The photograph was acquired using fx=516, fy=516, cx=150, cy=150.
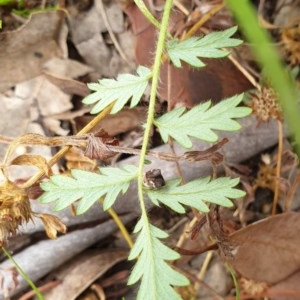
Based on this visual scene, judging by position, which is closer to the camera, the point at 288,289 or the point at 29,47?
the point at 288,289

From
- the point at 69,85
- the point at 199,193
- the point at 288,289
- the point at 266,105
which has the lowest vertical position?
the point at 288,289

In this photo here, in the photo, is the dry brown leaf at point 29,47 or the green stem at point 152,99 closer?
the green stem at point 152,99

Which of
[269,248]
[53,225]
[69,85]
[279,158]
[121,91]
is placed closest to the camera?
[121,91]

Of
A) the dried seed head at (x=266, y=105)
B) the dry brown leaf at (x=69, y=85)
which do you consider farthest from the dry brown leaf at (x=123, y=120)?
the dried seed head at (x=266, y=105)

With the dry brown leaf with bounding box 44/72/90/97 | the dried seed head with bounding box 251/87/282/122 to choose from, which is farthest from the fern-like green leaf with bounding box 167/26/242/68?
the dry brown leaf with bounding box 44/72/90/97

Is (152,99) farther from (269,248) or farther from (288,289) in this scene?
(288,289)

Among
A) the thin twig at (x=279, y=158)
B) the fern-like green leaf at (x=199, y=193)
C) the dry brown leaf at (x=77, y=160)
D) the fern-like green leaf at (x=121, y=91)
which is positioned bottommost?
the thin twig at (x=279, y=158)

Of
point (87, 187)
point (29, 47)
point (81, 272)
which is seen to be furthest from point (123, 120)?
point (87, 187)

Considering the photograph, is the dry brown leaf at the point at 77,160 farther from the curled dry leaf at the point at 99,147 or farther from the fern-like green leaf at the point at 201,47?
the fern-like green leaf at the point at 201,47
